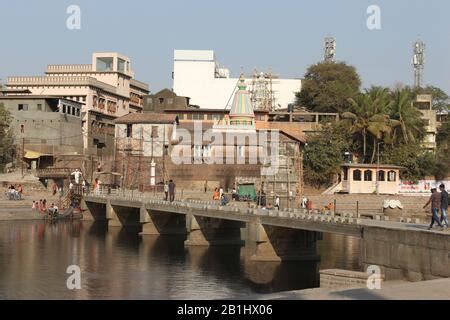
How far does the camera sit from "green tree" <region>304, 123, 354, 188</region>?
8781 cm

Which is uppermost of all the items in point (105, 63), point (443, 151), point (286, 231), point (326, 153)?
point (105, 63)

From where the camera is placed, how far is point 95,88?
111m

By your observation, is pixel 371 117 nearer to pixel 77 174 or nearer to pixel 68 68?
pixel 77 174

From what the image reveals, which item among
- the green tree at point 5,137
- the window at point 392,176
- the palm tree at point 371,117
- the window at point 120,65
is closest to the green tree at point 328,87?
the palm tree at point 371,117

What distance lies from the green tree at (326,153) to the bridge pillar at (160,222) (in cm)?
2716

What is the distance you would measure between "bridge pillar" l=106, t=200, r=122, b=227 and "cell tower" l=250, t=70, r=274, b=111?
163 ft

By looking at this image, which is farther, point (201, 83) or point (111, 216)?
point (201, 83)

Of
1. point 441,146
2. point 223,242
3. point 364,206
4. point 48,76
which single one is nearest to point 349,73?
point 441,146

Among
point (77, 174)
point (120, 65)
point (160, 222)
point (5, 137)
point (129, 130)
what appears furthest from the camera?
point (120, 65)

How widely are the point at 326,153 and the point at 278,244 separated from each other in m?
43.4

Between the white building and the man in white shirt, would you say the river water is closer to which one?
the man in white shirt

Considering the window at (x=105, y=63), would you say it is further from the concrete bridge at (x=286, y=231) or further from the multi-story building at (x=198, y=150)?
the concrete bridge at (x=286, y=231)

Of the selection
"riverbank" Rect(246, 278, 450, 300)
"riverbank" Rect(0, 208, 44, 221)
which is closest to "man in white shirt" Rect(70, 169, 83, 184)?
"riverbank" Rect(0, 208, 44, 221)

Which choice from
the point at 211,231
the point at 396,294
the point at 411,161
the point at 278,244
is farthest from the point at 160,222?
→ the point at 396,294
